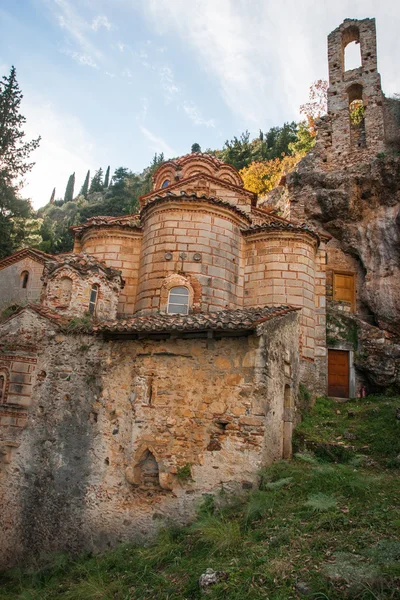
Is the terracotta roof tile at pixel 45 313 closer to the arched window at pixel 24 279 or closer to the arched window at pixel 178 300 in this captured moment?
the arched window at pixel 178 300

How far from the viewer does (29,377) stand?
926 centimetres

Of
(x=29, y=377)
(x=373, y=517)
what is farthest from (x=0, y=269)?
(x=373, y=517)

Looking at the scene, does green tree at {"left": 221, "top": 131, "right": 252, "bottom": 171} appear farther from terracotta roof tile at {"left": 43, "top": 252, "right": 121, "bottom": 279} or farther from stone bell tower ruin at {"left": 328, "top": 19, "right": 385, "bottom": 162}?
terracotta roof tile at {"left": 43, "top": 252, "right": 121, "bottom": 279}

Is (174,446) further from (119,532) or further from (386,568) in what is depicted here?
(386,568)

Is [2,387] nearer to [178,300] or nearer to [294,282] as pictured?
[178,300]

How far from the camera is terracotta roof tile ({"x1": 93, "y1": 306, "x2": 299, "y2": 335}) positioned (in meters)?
7.90

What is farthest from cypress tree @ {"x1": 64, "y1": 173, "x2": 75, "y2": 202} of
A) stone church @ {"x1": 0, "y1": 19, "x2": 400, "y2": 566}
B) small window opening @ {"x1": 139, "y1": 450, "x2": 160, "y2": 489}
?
small window opening @ {"x1": 139, "y1": 450, "x2": 160, "y2": 489}

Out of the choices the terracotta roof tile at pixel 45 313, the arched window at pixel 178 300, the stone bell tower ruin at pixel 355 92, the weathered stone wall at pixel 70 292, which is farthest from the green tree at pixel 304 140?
the terracotta roof tile at pixel 45 313

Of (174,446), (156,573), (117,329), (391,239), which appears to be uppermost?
(391,239)

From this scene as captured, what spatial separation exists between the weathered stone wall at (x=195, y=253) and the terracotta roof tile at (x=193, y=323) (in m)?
4.42

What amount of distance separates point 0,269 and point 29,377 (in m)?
8.71

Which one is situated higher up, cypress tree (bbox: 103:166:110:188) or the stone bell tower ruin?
cypress tree (bbox: 103:166:110:188)

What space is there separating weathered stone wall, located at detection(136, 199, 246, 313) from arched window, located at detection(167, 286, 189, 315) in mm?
384

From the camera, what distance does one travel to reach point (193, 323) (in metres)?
8.12
